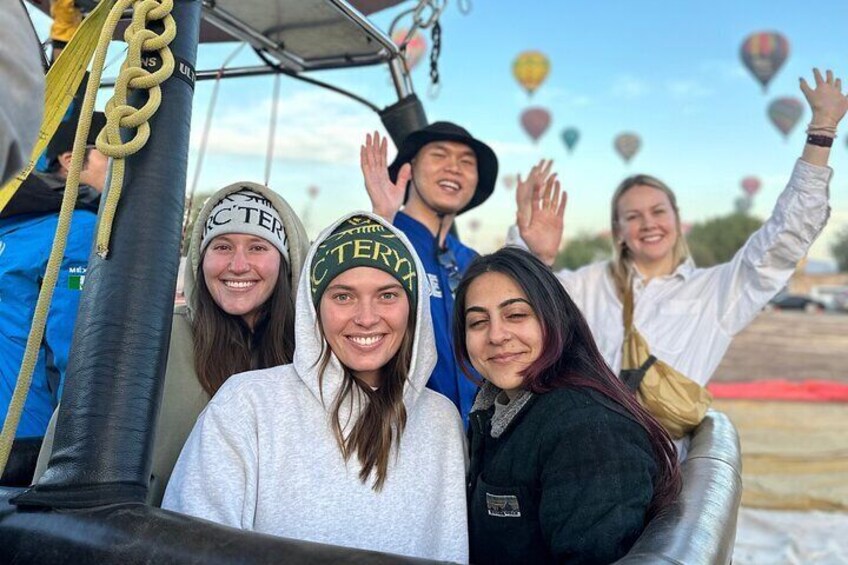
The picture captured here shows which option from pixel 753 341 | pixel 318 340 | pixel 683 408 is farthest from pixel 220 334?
pixel 753 341

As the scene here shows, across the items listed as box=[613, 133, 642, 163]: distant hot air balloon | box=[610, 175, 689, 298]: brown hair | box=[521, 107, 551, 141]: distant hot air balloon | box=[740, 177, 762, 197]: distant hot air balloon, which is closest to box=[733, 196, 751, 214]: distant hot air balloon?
box=[740, 177, 762, 197]: distant hot air balloon

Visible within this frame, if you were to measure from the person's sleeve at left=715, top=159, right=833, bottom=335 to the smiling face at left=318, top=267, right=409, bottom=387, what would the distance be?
1765 millimetres

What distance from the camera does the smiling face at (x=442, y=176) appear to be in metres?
2.76

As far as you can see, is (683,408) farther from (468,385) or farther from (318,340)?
(318,340)

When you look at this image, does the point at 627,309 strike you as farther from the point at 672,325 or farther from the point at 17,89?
the point at 17,89

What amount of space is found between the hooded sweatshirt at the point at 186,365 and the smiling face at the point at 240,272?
8 centimetres

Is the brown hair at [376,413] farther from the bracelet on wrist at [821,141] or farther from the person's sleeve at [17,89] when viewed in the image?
the bracelet on wrist at [821,141]

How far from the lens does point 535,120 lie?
26047 millimetres

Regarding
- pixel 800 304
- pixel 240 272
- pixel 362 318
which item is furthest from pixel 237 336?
pixel 800 304

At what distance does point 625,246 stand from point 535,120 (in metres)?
23.7

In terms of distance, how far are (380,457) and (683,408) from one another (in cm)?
119

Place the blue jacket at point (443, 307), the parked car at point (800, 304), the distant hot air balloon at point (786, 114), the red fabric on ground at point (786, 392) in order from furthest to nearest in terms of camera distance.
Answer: the parked car at point (800, 304), the distant hot air balloon at point (786, 114), the red fabric on ground at point (786, 392), the blue jacket at point (443, 307)

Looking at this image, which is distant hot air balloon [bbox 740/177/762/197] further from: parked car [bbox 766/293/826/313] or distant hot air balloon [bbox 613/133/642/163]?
distant hot air balloon [bbox 613/133/642/163]

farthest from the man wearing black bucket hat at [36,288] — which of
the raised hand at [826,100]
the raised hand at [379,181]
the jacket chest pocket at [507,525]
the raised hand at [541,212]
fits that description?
the raised hand at [826,100]
